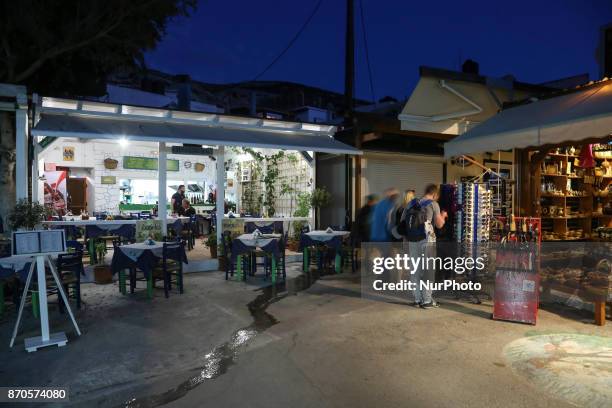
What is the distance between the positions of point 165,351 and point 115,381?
0.76m

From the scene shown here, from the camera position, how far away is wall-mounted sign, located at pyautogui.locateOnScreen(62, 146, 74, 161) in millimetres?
13391

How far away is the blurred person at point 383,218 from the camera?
24.1 feet

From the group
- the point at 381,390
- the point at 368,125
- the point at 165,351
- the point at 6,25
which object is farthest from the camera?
the point at 368,125

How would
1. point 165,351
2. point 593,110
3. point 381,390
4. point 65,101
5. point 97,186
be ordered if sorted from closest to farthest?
point 381,390
point 165,351
point 593,110
point 65,101
point 97,186

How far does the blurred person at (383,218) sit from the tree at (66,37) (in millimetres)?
5511

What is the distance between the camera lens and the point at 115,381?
3.88m

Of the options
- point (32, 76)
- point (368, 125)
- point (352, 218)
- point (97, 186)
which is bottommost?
point (352, 218)

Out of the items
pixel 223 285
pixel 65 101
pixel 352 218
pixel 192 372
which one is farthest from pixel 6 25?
pixel 352 218

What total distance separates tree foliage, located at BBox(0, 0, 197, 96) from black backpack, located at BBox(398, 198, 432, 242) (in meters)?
6.06

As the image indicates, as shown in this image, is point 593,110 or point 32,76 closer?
point 593,110

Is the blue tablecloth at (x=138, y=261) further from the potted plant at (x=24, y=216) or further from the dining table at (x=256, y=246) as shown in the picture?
the dining table at (x=256, y=246)

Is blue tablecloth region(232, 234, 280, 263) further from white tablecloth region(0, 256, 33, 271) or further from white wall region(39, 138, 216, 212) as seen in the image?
white wall region(39, 138, 216, 212)

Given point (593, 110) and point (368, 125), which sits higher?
point (368, 125)

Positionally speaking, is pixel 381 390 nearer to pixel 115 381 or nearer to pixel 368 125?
pixel 115 381
